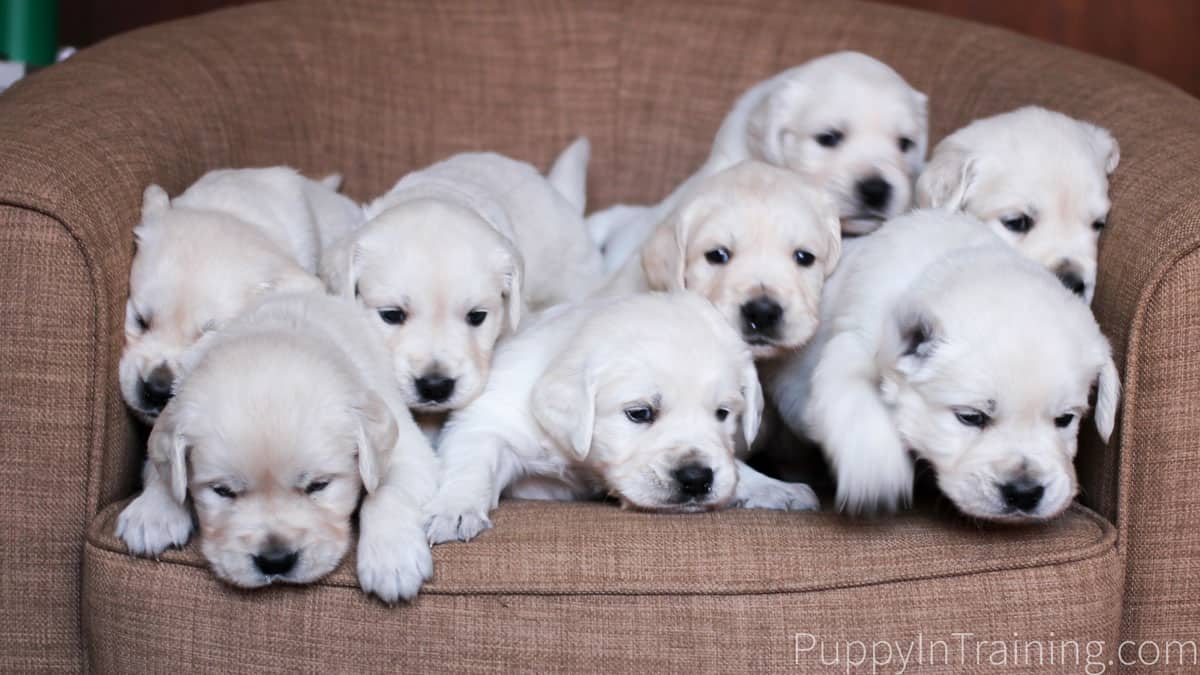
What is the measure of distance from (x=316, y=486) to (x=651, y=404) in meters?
0.87

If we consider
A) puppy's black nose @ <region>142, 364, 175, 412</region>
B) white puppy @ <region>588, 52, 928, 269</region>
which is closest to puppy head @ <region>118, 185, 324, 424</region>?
puppy's black nose @ <region>142, 364, 175, 412</region>

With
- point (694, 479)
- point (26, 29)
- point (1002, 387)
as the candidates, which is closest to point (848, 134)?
point (1002, 387)

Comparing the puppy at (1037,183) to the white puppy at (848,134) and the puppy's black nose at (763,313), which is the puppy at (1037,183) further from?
the puppy's black nose at (763,313)

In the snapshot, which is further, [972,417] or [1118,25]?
[1118,25]

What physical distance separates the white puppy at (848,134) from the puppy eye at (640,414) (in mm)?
1071

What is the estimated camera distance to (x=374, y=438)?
288 cm

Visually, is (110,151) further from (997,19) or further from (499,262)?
(997,19)

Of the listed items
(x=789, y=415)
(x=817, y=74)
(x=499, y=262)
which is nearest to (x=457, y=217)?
(x=499, y=262)

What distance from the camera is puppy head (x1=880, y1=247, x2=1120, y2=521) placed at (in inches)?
111

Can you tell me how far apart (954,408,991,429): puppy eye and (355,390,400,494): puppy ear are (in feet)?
Answer: 4.53

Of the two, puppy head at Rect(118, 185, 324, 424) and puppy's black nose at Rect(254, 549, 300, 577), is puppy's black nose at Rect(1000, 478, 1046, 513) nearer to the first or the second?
puppy's black nose at Rect(254, 549, 300, 577)

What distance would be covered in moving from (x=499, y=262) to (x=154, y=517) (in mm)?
1204

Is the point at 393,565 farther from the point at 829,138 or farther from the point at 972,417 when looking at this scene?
the point at 829,138

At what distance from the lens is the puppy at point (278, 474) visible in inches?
107
